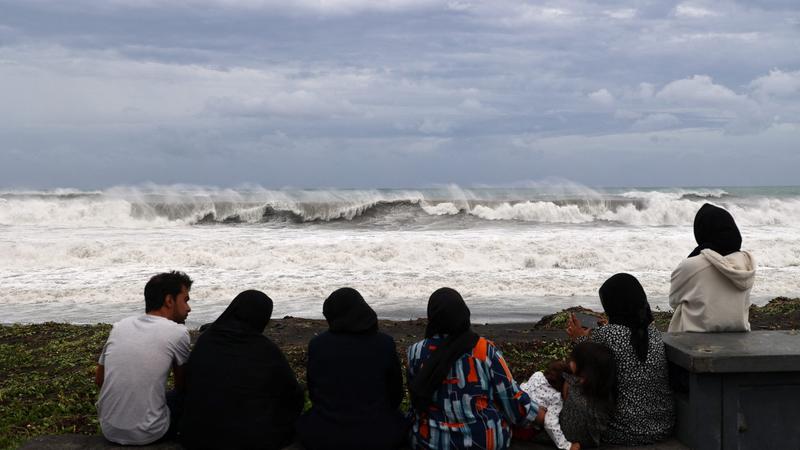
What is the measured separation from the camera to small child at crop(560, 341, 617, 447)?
3904mm

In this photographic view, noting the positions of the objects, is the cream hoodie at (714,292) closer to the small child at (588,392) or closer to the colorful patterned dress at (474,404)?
the small child at (588,392)

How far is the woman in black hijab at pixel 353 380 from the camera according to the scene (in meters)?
3.80

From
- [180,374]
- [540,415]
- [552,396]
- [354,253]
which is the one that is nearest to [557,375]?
[552,396]

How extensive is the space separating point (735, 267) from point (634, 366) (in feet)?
3.23

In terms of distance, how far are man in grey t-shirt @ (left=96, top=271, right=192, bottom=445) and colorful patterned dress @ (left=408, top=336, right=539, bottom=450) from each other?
1.38m

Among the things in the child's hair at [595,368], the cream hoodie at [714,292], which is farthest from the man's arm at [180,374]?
the cream hoodie at [714,292]

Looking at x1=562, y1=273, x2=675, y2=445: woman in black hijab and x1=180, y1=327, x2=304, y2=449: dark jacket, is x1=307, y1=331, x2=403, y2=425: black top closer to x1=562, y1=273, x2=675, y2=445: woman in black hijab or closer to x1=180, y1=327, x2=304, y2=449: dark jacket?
x1=180, y1=327, x2=304, y2=449: dark jacket

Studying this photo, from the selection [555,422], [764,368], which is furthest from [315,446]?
[764,368]

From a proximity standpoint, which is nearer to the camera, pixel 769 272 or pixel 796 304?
pixel 796 304

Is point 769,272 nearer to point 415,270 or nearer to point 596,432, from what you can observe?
point 415,270

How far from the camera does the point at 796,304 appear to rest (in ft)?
37.4

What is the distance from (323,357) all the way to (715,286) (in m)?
2.43

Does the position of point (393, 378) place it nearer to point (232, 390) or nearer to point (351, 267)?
point (232, 390)

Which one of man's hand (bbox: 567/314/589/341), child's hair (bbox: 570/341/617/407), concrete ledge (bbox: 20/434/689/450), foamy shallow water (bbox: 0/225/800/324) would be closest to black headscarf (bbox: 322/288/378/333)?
concrete ledge (bbox: 20/434/689/450)
